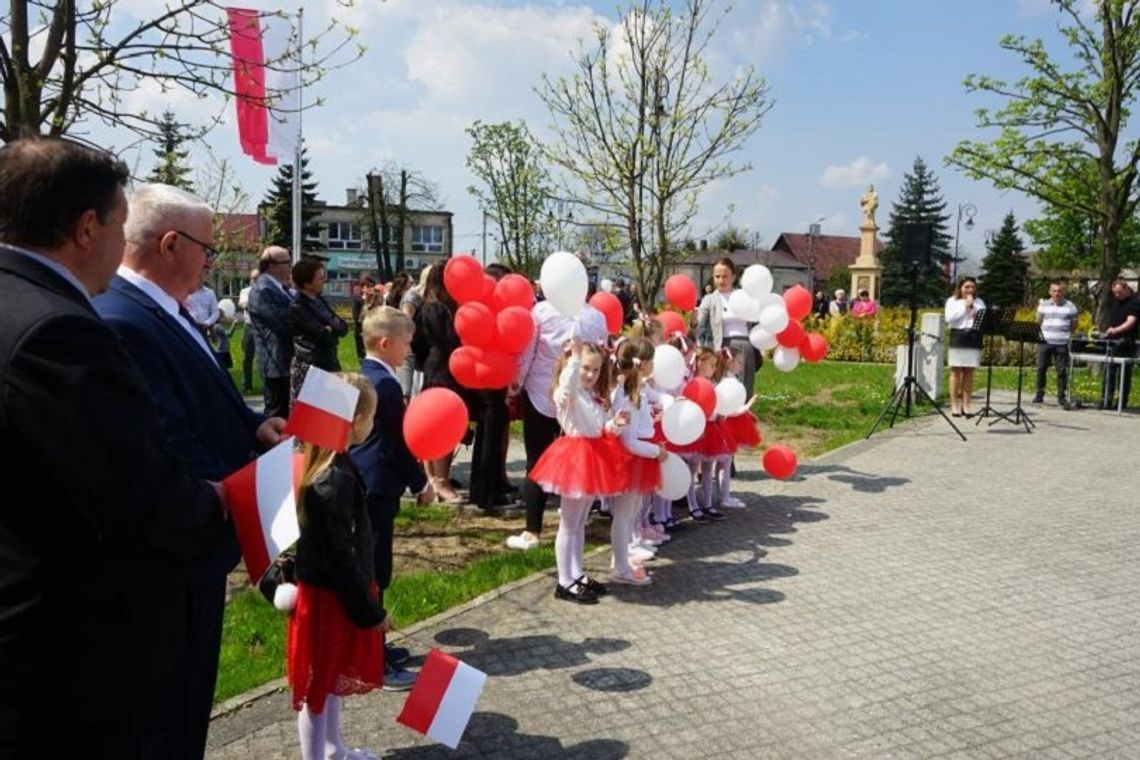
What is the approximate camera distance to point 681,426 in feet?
19.7

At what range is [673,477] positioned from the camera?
234 inches

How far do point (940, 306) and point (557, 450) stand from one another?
62.4 metres

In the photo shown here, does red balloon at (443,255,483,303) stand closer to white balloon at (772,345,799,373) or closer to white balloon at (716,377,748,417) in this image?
white balloon at (716,377,748,417)

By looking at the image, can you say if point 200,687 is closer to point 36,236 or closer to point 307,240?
point 36,236

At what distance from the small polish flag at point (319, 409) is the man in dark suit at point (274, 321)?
16.2ft

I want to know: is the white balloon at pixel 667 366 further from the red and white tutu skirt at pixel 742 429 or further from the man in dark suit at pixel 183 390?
the man in dark suit at pixel 183 390

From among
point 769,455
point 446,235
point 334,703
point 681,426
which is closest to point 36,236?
point 334,703

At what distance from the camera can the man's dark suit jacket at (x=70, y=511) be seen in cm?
164

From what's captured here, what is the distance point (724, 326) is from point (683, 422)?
10.1ft

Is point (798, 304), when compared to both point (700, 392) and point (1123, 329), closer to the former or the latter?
point (700, 392)

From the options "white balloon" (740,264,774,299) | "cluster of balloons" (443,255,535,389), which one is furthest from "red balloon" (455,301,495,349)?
"white balloon" (740,264,774,299)

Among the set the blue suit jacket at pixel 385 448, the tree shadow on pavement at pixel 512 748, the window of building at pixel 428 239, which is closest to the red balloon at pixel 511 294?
the blue suit jacket at pixel 385 448

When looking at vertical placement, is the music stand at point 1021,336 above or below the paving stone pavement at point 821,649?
above

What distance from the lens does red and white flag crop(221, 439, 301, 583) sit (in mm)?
2084
